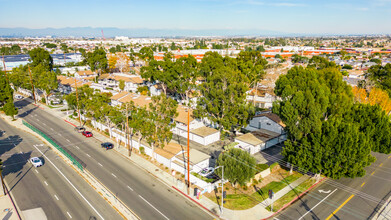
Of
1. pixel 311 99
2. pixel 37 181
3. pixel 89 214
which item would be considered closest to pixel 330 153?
pixel 311 99

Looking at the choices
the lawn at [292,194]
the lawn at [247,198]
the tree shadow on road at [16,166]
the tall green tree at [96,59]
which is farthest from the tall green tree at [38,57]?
the lawn at [292,194]

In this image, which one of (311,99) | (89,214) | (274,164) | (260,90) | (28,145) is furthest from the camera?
(260,90)

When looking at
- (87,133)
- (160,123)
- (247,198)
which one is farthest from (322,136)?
(87,133)

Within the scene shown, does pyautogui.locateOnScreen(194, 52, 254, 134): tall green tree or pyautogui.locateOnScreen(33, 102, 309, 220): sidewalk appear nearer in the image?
pyautogui.locateOnScreen(33, 102, 309, 220): sidewalk

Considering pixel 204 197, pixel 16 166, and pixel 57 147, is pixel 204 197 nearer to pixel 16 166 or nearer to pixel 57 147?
pixel 16 166

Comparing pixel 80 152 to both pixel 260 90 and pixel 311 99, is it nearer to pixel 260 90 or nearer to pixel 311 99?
pixel 311 99

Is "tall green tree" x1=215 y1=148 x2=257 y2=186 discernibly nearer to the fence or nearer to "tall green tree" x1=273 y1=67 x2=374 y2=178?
"tall green tree" x1=273 y1=67 x2=374 y2=178

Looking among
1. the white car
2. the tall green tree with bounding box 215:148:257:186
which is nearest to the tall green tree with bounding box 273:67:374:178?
the tall green tree with bounding box 215:148:257:186
